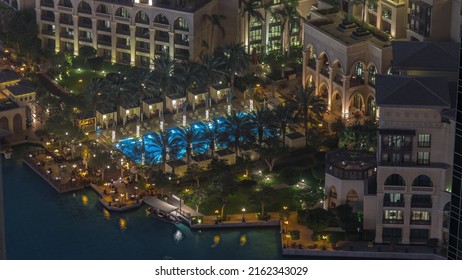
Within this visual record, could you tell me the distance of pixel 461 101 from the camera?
502ft

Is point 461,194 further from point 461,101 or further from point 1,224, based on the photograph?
point 1,224

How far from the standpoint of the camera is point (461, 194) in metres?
153

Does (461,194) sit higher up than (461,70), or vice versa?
(461,70)

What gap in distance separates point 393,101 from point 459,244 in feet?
152

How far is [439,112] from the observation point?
200m

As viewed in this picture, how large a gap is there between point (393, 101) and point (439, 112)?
6.23 meters

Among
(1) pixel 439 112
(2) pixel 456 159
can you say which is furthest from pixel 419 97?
(2) pixel 456 159
